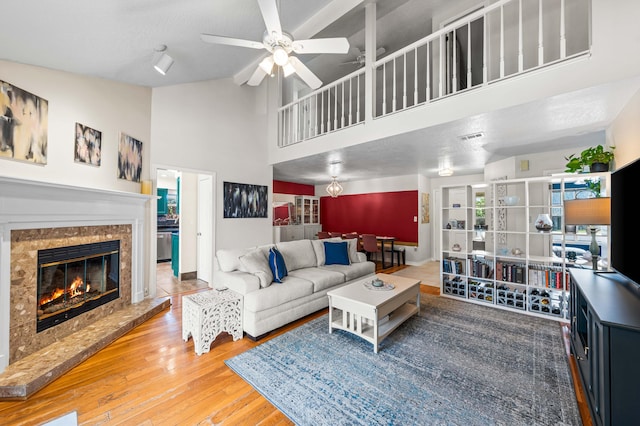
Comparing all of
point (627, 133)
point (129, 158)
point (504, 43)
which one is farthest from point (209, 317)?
point (504, 43)

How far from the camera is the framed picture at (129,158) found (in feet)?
10.8

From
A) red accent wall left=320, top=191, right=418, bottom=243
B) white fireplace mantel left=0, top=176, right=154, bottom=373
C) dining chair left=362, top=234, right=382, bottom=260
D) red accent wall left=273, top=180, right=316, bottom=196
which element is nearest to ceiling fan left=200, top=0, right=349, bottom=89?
white fireplace mantel left=0, top=176, right=154, bottom=373

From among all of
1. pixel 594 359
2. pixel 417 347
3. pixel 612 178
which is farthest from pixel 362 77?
pixel 594 359

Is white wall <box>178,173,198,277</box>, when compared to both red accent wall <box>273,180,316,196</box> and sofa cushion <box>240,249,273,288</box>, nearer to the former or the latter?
sofa cushion <box>240,249,273,288</box>

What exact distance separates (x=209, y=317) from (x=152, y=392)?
0.68 m

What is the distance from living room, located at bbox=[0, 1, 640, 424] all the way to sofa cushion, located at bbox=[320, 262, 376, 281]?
1839mm

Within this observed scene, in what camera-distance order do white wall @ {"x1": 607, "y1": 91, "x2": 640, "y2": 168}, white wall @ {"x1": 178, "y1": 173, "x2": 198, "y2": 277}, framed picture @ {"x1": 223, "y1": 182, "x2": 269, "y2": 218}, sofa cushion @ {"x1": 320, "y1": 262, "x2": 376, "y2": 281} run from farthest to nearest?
white wall @ {"x1": 178, "y1": 173, "x2": 198, "y2": 277}
framed picture @ {"x1": 223, "y1": 182, "x2": 269, "y2": 218}
sofa cushion @ {"x1": 320, "y1": 262, "x2": 376, "y2": 281}
white wall @ {"x1": 607, "y1": 91, "x2": 640, "y2": 168}

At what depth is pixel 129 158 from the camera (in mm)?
3422

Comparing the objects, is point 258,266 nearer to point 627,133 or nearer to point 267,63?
point 267,63

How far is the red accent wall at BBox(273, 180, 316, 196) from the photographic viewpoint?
312 inches

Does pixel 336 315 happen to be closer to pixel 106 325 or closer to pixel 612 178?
pixel 106 325

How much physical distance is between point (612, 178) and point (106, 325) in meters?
4.83

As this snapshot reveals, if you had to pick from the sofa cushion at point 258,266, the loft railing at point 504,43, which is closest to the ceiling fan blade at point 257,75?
the loft railing at point 504,43

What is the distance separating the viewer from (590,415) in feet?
5.33
